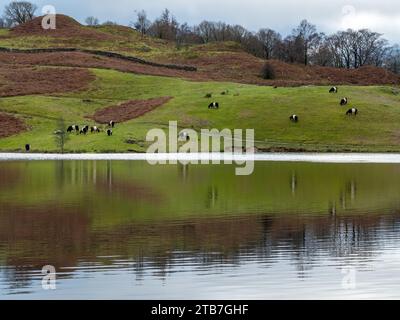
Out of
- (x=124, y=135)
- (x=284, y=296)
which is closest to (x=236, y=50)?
(x=124, y=135)

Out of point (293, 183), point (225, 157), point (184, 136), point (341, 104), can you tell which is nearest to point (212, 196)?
point (293, 183)

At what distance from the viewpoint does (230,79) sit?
419ft

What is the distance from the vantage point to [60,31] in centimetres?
16850

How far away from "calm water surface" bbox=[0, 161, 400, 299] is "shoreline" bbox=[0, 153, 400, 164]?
67.9 feet

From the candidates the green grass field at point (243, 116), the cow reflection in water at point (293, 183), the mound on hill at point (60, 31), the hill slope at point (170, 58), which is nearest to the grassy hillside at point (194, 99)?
the green grass field at point (243, 116)

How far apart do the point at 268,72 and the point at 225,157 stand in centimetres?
6545

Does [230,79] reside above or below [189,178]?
above

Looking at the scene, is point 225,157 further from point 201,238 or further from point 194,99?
point 201,238

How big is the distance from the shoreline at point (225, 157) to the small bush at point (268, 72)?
190ft

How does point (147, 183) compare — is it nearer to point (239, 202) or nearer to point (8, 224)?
point (239, 202)

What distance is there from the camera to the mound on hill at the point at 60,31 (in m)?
166

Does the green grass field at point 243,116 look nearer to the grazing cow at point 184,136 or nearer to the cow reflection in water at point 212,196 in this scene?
the grazing cow at point 184,136

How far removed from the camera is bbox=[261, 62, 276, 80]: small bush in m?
134

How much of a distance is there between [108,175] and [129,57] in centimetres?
9298
